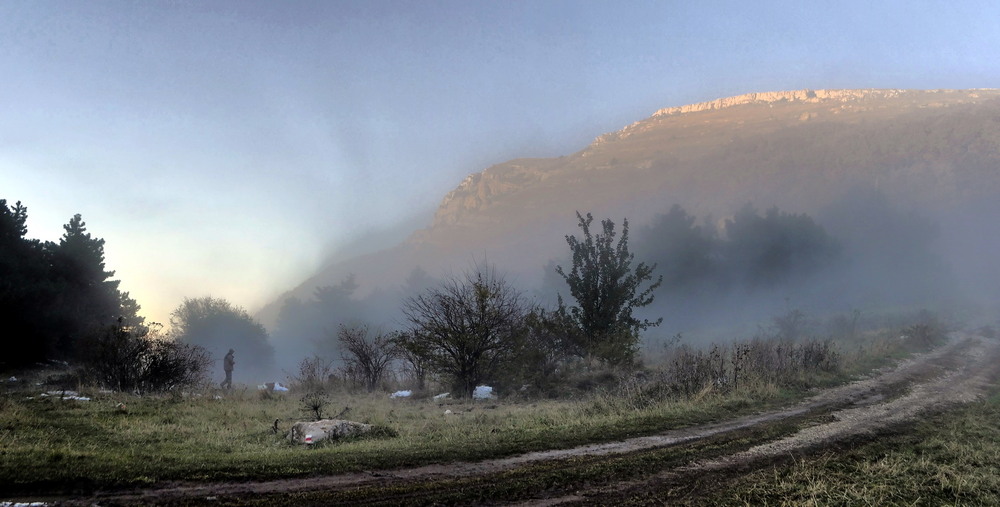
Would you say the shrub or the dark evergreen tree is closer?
the shrub

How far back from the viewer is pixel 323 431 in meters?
8.98

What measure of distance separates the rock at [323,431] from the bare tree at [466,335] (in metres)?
9.39

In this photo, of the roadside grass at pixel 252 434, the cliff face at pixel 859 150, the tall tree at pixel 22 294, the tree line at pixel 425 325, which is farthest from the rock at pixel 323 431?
the cliff face at pixel 859 150

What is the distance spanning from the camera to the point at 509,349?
19750 mm

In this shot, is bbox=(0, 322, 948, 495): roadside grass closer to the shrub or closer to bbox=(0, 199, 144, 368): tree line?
the shrub

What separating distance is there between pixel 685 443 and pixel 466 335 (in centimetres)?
1199

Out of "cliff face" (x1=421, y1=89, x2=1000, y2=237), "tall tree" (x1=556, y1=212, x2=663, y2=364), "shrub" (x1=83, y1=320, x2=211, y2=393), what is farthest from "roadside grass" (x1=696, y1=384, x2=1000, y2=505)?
"cliff face" (x1=421, y1=89, x2=1000, y2=237)

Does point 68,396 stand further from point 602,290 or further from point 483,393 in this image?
point 602,290

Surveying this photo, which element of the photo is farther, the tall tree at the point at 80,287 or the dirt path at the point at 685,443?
the tall tree at the point at 80,287

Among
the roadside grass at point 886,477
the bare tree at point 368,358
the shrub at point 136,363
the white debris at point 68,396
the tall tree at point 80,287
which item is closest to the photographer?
the roadside grass at point 886,477

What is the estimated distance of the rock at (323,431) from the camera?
348 inches

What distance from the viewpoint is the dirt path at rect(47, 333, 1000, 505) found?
513cm

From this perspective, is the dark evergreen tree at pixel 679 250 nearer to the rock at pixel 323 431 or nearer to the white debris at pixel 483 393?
the white debris at pixel 483 393

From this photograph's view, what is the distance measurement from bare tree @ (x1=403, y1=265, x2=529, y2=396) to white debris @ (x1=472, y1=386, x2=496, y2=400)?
225mm
